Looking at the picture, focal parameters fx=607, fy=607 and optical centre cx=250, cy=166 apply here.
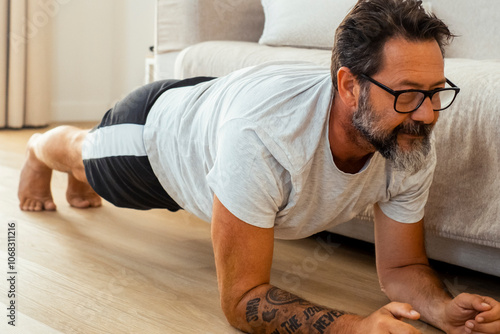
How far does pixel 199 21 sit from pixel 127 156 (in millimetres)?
959

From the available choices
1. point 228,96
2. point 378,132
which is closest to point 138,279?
point 228,96

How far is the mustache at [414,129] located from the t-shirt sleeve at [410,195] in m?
0.21

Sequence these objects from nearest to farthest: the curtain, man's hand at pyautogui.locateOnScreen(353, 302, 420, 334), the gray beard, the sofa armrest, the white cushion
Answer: man's hand at pyautogui.locateOnScreen(353, 302, 420, 334) → the gray beard → the white cushion → the sofa armrest → the curtain

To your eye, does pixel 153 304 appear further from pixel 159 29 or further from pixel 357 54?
pixel 159 29

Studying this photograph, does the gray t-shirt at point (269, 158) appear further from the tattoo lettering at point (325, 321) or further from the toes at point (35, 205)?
the toes at point (35, 205)

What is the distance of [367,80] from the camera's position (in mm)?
956

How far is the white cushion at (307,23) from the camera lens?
80.4 inches

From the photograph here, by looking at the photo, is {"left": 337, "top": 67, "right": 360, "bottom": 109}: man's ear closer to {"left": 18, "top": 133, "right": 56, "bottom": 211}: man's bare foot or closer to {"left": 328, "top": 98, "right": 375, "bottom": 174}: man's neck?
{"left": 328, "top": 98, "right": 375, "bottom": 174}: man's neck

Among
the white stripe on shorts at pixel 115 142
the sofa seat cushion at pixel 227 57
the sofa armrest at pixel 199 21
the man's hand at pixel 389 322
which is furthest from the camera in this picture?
the sofa armrest at pixel 199 21

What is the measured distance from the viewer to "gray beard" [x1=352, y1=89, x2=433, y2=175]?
3.16 ft

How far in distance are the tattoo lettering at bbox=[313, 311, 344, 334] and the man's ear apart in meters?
0.34

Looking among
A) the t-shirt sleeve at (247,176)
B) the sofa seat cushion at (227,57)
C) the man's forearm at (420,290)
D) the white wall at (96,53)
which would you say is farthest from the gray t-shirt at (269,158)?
the white wall at (96,53)

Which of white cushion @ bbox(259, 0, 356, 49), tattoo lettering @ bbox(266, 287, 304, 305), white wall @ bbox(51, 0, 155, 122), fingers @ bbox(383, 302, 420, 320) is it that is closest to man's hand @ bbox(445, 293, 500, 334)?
fingers @ bbox(383, 302, 420, 320)

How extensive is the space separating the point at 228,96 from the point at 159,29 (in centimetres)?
122
